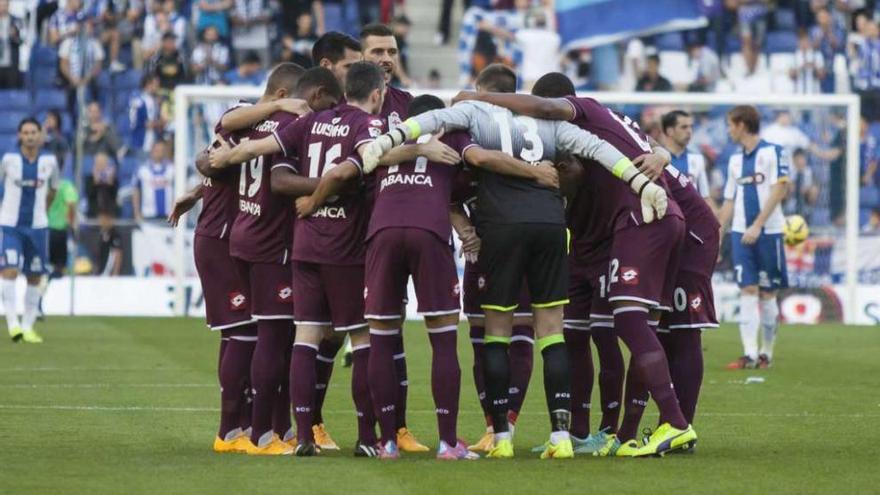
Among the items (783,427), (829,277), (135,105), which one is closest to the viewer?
(783,427)

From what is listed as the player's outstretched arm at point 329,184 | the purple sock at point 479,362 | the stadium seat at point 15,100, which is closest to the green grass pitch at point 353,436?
the purple sock at point 479,362

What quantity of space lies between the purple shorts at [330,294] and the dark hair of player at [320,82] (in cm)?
112

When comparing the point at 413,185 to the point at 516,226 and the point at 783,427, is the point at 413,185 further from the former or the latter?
the point at 783,427

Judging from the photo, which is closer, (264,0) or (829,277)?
(829,277)

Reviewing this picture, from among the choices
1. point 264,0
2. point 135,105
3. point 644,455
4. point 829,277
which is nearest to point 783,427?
point 644,455

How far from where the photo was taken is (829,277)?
25422 mm

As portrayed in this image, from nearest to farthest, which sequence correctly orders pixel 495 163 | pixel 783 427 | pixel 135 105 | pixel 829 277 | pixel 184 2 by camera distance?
pixel 495 163 → pixel 783 427 → pixel 829 277 → pixel 135 105 → pixel 184 2

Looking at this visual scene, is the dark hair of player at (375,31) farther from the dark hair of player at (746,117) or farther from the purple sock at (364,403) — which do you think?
the dark hair of player at (746,117)

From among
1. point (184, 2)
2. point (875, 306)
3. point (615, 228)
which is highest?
point (184, 2)

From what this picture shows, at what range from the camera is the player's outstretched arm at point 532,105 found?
10383mm

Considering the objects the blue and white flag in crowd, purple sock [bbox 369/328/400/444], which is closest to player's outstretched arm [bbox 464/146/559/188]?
purple sock [bbox 369/328/400/444]

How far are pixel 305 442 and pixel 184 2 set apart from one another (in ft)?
76.4

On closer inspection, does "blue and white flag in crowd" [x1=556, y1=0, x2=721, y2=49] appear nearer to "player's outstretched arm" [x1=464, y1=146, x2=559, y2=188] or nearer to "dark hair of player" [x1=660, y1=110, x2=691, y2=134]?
"dark hair of player" [x1=660, y1=110, x2=691, y2=134]

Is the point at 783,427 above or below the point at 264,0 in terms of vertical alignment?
below
